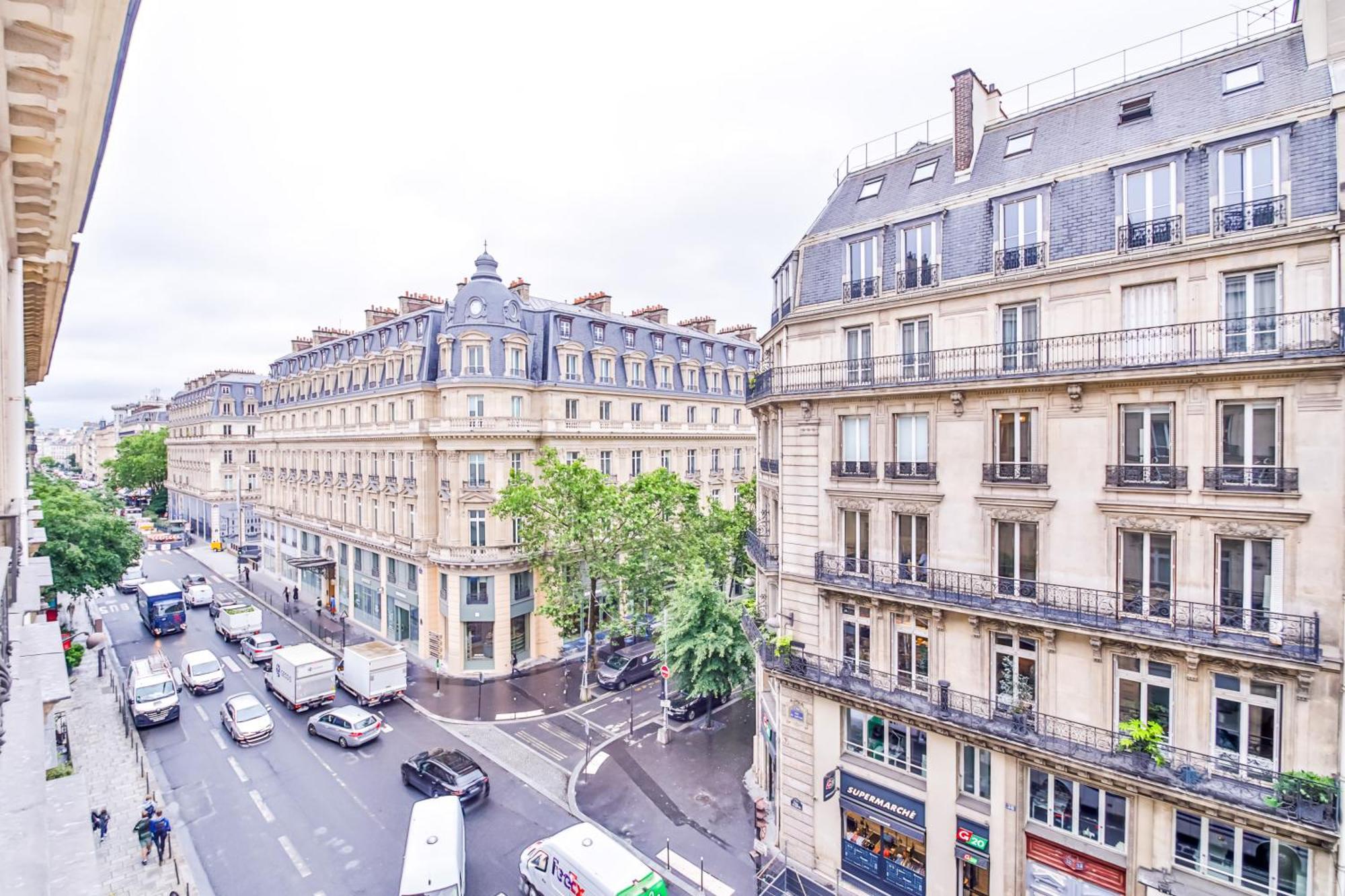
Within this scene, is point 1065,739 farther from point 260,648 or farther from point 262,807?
point 260,648

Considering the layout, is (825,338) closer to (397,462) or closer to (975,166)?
(975,166)

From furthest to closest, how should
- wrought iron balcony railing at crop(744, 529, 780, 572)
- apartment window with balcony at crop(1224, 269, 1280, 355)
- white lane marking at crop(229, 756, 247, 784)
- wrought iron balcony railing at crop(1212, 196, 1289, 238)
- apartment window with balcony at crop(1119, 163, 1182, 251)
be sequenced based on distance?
white lane marking at crop(229, 756, 247, 784) → wrought iron balcony railing at crop(744, 529, 780, 572) → apartment window with balcony at crop(1119, 163, 1182, 251) → apartment window with balcony at crop(1224, 269, 1280, 355) → wrought iron balcony railing at crop(1212, 196, 1289, 238)

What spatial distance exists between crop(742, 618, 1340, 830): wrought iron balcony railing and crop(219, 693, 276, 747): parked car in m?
21.8

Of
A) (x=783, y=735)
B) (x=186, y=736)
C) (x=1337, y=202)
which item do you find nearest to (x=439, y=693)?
(x=186, y=736)

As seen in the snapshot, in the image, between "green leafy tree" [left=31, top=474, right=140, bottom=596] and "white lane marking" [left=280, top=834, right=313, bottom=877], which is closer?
"white lane marking" [left=280, top=834, right=313, bottom=877]

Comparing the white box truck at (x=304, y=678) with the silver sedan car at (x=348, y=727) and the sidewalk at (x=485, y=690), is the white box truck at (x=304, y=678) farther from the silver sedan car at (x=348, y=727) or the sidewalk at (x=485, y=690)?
the sidewalk at (x=485, y=690)

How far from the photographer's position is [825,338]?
1967 centimetres

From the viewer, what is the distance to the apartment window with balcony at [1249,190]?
13242 millimetres

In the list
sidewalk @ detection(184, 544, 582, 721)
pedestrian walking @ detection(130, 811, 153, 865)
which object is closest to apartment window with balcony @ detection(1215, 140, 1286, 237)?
sidewalk @ detection(184, 544, 582, 721)

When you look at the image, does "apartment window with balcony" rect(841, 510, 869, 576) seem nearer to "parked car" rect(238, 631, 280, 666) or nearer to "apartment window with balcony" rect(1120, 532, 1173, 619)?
"apartment window with balcony" rect(1120, 532, 1173, 619)

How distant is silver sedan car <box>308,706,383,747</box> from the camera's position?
1037 inches

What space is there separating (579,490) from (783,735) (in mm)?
15140

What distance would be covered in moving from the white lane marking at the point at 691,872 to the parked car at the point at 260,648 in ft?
88.1

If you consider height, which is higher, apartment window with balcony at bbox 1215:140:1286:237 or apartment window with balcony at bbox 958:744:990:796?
apartment window with balcony at bbox 1215:140:1286:237
